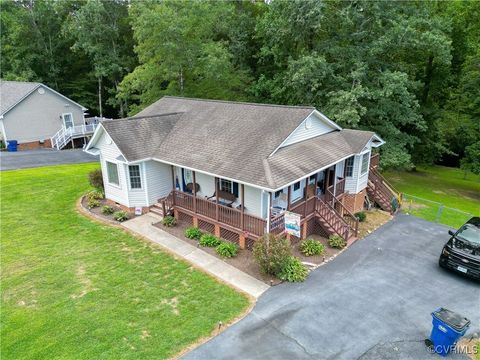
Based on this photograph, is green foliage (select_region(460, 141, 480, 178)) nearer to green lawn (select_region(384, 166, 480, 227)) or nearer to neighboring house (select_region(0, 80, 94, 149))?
green lawn (select_region(384, 166, 480, 227))

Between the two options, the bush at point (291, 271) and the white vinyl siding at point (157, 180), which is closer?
the bush at point (291, 271)

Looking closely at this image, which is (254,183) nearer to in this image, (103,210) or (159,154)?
(159,154)

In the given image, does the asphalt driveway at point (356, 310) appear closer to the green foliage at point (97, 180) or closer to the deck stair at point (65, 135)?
the green foliage at point (97, 180)

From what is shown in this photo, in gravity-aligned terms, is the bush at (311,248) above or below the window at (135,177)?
below

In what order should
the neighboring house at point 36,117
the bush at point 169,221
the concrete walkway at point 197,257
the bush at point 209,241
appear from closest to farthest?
the concrete walkway at point 197,257 < the bush at point 209,241 < the bush at point 169,221 < the neighboring house at point 36,117

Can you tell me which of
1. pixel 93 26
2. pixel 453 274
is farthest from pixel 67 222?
pixel 93 26

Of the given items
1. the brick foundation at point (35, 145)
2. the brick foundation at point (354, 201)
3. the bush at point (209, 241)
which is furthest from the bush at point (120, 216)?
the brick foundation at point (35, 145)
